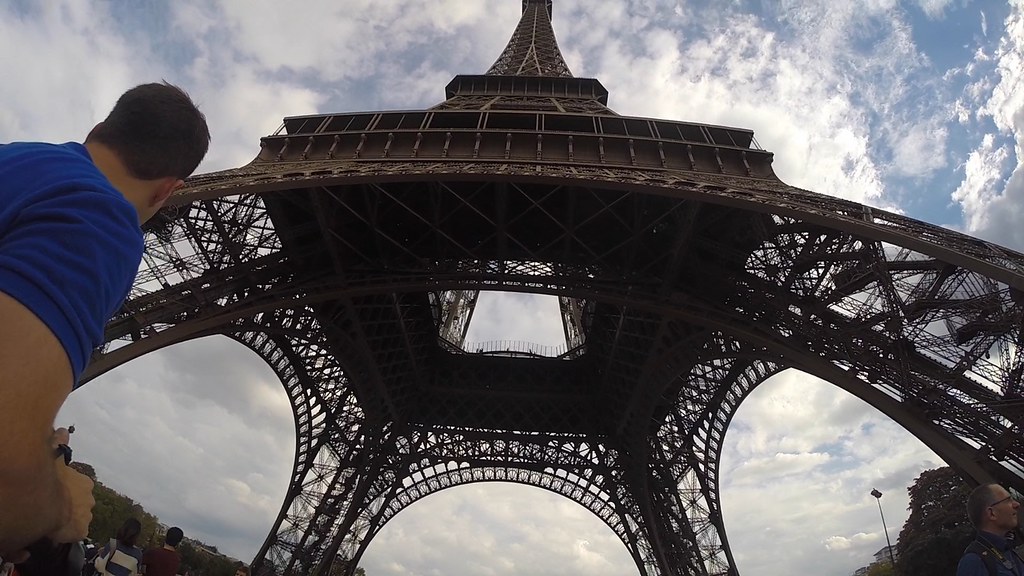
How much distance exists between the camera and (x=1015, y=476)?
11672mm

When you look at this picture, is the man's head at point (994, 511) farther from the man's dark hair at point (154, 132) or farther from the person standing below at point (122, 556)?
the person standing below at point (122, 556)

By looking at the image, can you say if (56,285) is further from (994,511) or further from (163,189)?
(994,511)

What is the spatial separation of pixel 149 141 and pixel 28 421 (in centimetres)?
103

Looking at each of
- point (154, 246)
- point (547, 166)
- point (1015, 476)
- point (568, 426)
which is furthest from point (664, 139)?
point (568, 426)

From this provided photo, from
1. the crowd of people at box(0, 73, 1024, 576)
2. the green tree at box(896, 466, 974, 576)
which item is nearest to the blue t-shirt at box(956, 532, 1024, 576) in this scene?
the crowd of people at box(0, 73, 1024, 576)

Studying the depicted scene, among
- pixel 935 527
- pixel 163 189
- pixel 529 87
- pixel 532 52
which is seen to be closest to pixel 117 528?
pixel 529 87

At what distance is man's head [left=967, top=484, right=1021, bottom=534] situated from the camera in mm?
4188

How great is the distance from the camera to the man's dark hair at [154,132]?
1730 millimetres

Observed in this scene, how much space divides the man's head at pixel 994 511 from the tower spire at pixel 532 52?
110ft

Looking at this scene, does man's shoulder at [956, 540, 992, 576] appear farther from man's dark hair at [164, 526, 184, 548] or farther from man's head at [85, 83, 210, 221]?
man's dark hair at [164, 526, 184, 548]

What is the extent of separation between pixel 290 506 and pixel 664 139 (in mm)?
25532

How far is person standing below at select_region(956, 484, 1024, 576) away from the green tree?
32144 mm

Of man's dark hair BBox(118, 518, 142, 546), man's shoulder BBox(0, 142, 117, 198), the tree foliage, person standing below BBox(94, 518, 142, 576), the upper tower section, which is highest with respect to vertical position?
the upper tower section

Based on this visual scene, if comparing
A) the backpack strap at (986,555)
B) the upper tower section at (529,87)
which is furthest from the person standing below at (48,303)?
the upper tower section at (529,87)
